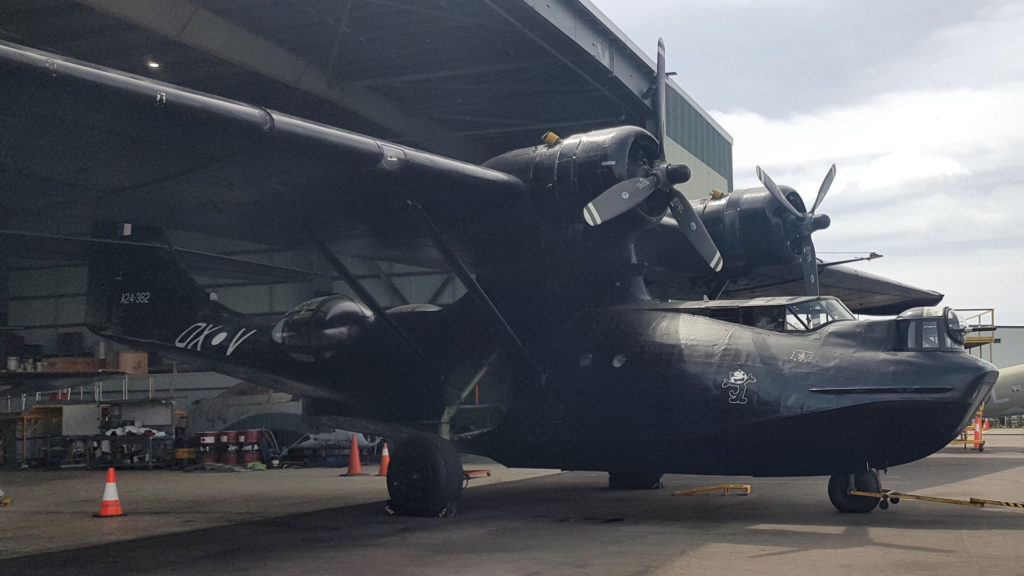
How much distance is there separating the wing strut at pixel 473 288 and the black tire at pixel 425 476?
5.43 feet

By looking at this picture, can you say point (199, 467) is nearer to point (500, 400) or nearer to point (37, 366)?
point (37, 366)

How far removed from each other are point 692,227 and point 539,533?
206 inches

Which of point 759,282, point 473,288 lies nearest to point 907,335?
point 473,288

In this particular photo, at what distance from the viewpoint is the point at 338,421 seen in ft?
49.1

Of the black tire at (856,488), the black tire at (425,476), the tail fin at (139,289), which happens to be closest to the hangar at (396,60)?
A: the tail fin at (139,289)

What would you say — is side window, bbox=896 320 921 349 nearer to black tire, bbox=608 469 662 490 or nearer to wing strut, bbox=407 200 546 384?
wing strut, bbox=407 200 546 384

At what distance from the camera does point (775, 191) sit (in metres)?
14.5

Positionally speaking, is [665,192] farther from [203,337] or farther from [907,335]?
[203,337]

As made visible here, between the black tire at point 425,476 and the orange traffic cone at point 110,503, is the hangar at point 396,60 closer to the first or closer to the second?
the orange traffic cone at point 110,503

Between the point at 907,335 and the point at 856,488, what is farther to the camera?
the point at 856,488

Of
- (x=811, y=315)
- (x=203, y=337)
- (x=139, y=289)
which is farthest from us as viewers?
(x=139, y=289)

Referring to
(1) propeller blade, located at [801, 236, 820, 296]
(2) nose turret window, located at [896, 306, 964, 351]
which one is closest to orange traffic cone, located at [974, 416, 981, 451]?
(1) propeller blade, located at [801, 236, 820, 296]

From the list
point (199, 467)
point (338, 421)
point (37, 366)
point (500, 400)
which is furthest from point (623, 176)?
point (37, 366)

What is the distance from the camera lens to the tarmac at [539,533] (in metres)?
8.55
